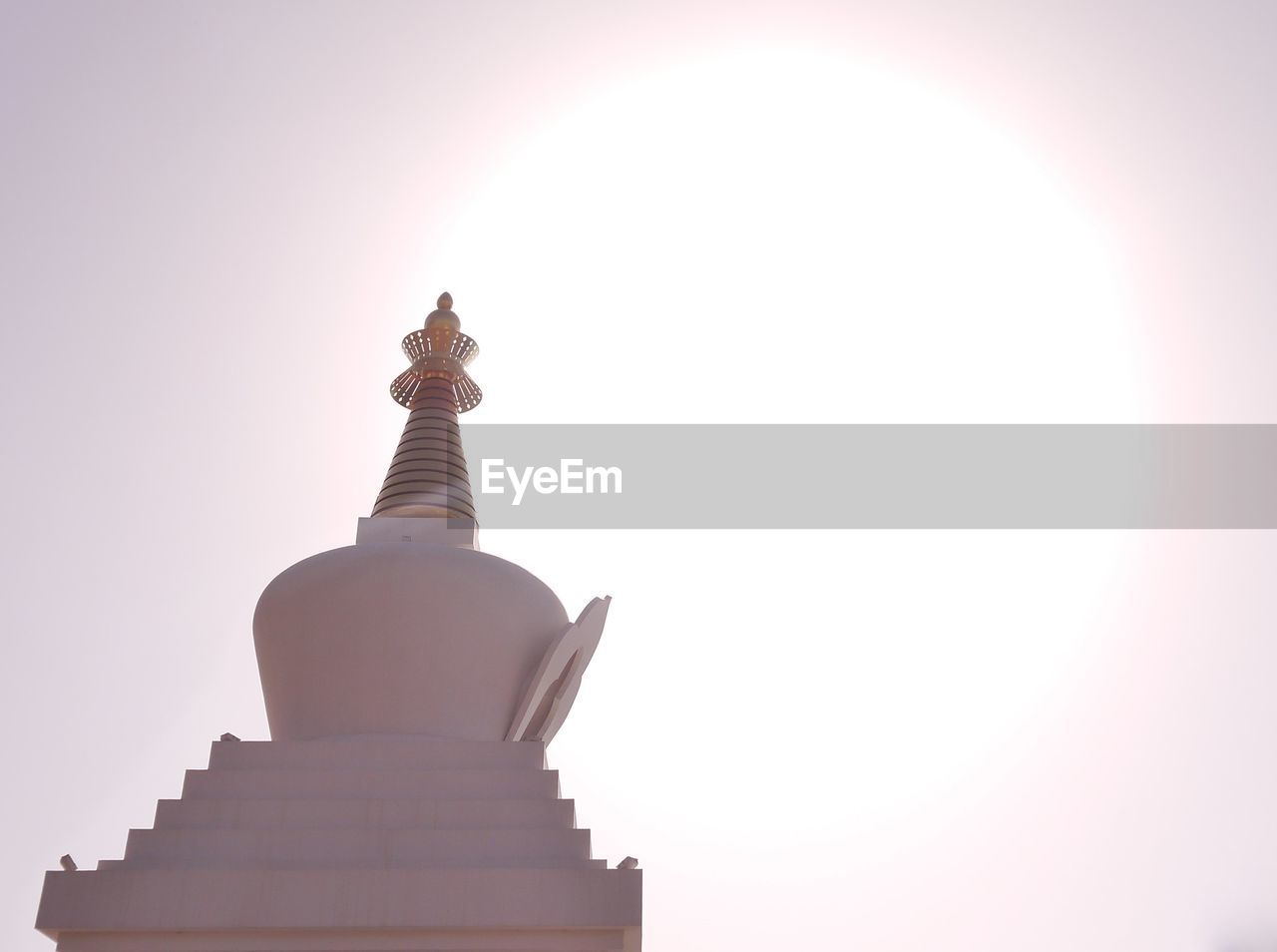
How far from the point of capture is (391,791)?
10.9 meters

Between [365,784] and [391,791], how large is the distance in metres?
0.24

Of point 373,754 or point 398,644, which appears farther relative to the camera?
point 398,644

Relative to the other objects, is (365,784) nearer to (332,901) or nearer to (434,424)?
(332,901)

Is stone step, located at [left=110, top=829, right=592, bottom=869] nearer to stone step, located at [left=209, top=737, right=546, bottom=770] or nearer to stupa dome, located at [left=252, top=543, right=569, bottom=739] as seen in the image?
stone step, located at [left=209, top=737, right=546, bottom=770]

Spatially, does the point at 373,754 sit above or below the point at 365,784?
above

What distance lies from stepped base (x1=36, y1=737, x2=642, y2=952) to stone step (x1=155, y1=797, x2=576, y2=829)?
0.04 feet

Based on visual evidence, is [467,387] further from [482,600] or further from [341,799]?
[341,799]

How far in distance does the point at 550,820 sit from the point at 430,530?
14.0 ft

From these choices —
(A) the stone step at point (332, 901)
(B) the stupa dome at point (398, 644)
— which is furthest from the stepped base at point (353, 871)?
(B) the stupa dome at point (398, 644)

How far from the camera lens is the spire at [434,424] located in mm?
14164

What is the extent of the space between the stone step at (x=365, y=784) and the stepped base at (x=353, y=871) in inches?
0.5

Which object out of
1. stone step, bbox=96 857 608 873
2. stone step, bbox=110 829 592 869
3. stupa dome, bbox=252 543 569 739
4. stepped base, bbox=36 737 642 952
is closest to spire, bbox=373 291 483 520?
stupa dome, bbox=252 543 569 739

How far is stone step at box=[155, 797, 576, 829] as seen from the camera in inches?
412

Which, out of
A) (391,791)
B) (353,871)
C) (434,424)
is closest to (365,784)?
(391,791)
